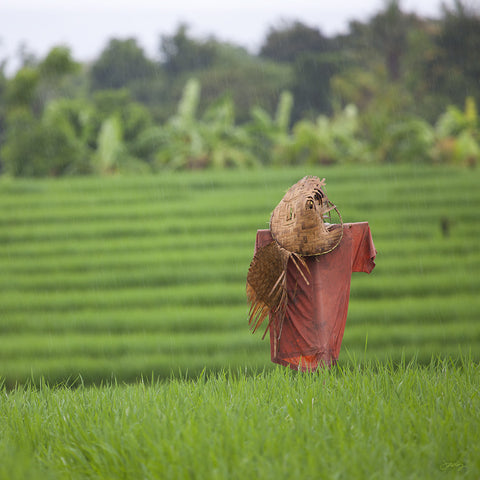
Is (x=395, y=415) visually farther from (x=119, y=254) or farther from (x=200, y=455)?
(x=119, y=254)

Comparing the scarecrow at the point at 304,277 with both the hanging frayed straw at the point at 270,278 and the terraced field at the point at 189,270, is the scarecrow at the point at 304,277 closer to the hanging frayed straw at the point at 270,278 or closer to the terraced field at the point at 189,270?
the hanging frayed straw at the point at 270,278

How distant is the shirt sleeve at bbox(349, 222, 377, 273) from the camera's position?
1.93 metres

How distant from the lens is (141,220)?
21.7ft

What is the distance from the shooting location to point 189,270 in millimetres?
5211

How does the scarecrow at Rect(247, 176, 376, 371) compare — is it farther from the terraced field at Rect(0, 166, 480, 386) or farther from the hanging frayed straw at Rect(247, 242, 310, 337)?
the terraced field at Rect(0, 166, 480, 386)

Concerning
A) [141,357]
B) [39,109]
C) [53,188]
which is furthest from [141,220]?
[39,109]

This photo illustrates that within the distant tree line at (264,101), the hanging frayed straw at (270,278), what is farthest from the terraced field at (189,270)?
the distant tree line at (264,101)

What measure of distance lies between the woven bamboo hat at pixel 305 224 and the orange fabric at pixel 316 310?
0.08 m

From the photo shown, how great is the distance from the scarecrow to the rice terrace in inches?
4.9

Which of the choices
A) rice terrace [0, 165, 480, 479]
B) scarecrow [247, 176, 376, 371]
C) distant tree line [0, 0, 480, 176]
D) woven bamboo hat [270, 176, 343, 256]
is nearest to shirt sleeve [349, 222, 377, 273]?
scarecrow [247, 176, 376, 371]

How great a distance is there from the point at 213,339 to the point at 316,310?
216cm

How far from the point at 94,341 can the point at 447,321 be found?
2485 mm

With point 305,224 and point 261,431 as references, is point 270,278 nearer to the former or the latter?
point 305,224

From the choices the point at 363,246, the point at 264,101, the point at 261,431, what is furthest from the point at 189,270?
the point at 264,101
